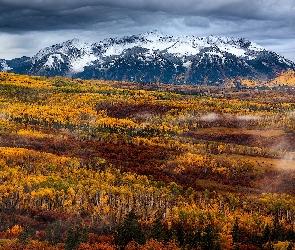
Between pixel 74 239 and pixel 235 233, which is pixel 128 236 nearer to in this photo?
pixel 74 239

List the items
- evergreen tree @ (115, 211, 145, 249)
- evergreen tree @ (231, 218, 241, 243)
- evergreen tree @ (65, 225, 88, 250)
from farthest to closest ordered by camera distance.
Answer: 1. evergreen tree @ (231, 218, 241, 243)
2. evergreen tree @ (115, 211, 145, 249)
3. evergreen tree @ (65, 225, 88, 250)

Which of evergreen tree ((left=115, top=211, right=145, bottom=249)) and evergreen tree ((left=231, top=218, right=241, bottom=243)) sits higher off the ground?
evergreen tree ((left=115, top=211, right=145, bottom=249))

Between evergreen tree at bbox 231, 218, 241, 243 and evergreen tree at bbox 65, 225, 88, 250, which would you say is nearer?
A: evergreen tree at bbox 65, 225, 88, 250

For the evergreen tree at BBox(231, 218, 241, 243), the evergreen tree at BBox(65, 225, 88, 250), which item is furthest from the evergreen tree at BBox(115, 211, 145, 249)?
the evergreen tree at BBox(231, 218, 241, 243)

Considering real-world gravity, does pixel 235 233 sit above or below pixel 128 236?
below

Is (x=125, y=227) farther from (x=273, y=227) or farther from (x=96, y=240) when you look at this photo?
(x=273, y=227)

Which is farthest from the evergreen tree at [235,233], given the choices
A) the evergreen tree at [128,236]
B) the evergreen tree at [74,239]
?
the evergreen tree at [74,239]

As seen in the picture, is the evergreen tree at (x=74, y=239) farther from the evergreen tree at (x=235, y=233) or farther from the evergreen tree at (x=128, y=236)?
the evergreen tree at (x=235, y=233)

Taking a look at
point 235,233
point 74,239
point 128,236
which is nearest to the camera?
point 74,239

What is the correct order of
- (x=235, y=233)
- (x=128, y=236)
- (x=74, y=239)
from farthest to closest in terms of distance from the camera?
(x=235, y=233) → (x=128, y=236) → (x=74, y=239)

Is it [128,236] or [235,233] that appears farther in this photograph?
[235,233]

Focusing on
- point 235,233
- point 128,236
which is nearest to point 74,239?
point 128,236

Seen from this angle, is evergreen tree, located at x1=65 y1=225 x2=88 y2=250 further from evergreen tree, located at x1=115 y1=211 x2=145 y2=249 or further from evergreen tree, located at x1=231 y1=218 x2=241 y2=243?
evergreen tree, located at x1=231 y1=218 x2=241 y2=243

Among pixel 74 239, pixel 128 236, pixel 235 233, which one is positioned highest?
pixel 74 239
